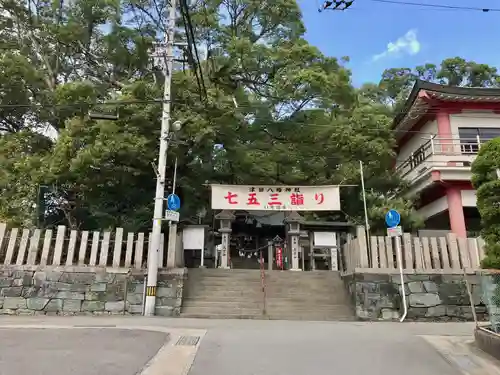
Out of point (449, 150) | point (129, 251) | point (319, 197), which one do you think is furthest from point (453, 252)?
point (129, 251)

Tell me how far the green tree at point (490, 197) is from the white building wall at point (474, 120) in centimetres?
1168

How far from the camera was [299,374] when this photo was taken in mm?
5094

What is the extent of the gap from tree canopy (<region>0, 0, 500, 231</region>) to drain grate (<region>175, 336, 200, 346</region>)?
7806 mm

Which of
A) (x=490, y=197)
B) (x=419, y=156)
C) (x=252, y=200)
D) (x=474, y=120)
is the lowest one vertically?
(x=490, y=197)

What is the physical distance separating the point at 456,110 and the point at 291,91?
25.2 feet

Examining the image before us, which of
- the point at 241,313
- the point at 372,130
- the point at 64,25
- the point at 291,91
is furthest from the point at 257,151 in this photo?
the point at 64,25

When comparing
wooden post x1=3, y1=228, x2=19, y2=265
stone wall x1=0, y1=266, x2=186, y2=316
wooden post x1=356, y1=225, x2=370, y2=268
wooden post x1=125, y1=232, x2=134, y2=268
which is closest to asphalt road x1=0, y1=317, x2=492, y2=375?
stone wall x1=0, y1=266, x2=186, y2=316

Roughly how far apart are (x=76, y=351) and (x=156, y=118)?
9.97m

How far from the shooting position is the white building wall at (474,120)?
688 inches

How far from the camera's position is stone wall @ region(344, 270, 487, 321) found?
11219mm

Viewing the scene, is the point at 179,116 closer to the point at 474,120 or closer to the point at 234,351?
the point at 234,351

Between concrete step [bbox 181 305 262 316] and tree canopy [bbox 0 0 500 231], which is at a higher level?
tree canopy [bbox 0 0 500 231]

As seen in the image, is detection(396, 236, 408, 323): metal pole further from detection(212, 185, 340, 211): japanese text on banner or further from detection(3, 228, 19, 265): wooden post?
detection(3, 228, 19, 265): wooden post

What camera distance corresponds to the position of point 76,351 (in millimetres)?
5777
